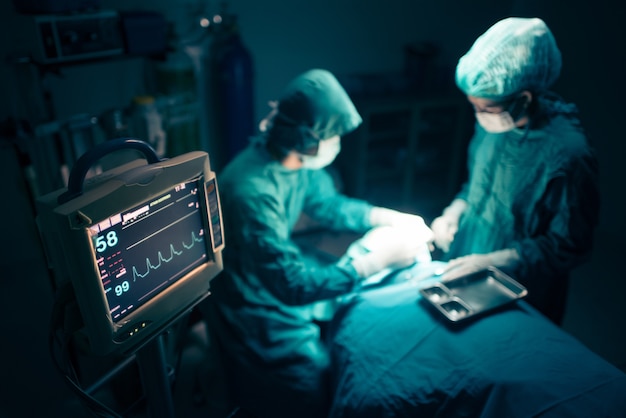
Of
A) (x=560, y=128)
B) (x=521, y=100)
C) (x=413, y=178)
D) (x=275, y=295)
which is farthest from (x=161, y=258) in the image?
(x=413, y=178)

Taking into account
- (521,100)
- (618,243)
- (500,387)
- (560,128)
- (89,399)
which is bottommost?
(618,243)

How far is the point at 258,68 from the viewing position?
346 centimetres

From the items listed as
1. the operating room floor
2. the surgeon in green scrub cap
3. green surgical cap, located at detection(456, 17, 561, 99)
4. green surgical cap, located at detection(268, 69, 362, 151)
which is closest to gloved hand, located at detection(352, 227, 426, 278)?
the surgeon in green scrub cap

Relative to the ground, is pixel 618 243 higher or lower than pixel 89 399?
lower

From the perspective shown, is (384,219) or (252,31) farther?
(252,31)

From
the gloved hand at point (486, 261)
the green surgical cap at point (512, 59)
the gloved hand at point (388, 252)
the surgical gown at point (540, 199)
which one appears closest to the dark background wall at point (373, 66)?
the green surgical cap at point (512, 59)

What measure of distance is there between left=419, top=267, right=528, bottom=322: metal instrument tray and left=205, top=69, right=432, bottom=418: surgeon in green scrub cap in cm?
24

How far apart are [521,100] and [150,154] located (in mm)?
1302

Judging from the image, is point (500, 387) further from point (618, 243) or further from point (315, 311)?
point (618, 243)

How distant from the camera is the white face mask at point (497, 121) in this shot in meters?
1.72

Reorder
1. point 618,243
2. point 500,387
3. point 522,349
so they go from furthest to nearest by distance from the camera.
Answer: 1. point 618,243
2. point 522,349
3. point 500,387

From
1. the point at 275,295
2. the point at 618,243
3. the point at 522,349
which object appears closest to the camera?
the point at 522,349

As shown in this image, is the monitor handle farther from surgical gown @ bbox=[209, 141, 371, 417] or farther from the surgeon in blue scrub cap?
the surgeon in blue scrub cap

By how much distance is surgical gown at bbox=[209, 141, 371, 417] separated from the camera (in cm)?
162
